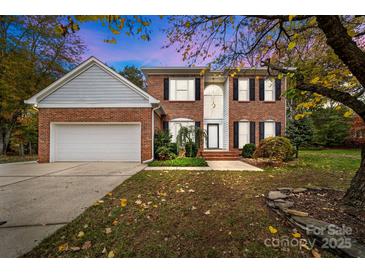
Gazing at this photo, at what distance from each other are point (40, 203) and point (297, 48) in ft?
21.8

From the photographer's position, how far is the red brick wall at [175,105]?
1027 centimetres

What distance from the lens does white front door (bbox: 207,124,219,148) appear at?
37.1 feet

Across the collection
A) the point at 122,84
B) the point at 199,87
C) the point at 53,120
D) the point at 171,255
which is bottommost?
the point at 171,255

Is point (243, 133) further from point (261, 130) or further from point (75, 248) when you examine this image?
point (75, 248)

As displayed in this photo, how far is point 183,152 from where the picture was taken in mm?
8547

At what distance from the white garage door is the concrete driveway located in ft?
8.83

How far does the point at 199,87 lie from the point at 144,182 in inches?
310

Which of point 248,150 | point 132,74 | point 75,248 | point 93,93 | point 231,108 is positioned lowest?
point 75,248

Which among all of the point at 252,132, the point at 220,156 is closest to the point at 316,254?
the point at 220,156

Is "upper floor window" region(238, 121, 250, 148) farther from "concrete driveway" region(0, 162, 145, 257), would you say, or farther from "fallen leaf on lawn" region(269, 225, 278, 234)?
"fallen leaf on lawn" region(269, 225, 278, 234)

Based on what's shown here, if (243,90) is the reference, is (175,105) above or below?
below

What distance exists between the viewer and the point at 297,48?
3953 mm
